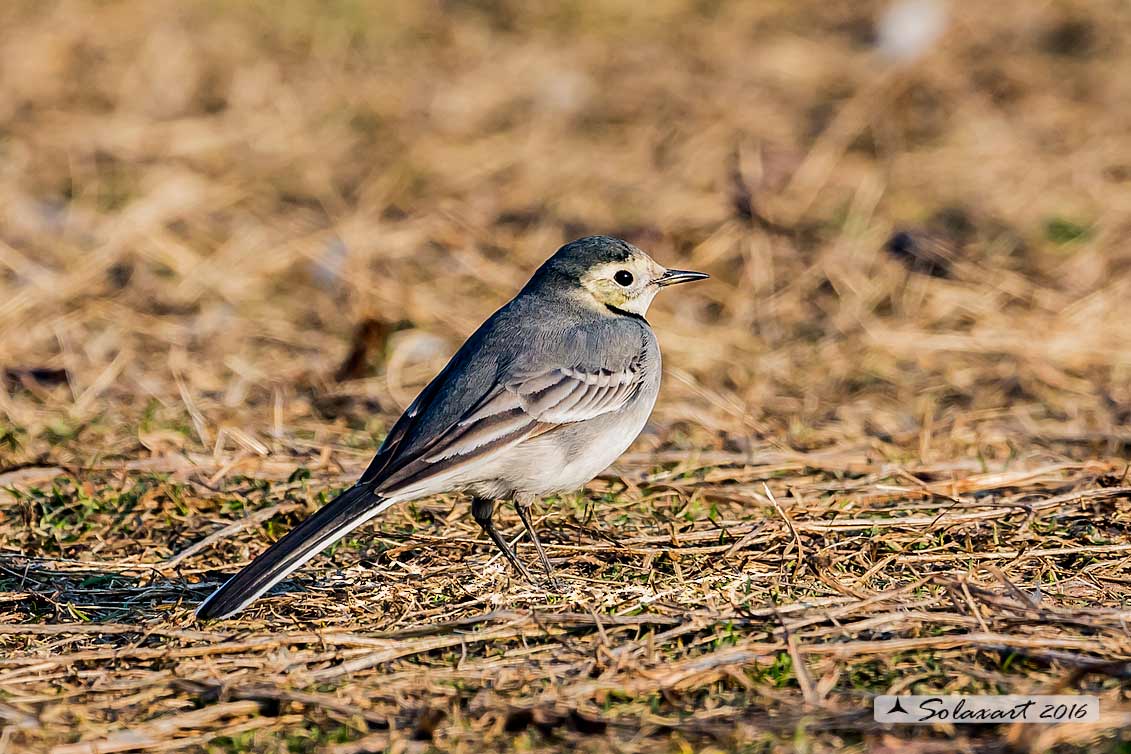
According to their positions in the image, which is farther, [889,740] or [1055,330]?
[1055,330]

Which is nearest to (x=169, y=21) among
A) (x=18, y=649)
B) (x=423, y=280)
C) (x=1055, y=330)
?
(x=423, y=280)

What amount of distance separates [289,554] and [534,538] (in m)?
0.98

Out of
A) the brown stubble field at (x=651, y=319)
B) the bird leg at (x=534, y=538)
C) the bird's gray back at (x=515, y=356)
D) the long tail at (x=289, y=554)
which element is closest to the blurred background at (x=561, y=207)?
the brown stubble field at (x=651, y=319)

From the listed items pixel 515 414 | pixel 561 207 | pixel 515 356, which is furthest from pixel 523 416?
pixel 561 207

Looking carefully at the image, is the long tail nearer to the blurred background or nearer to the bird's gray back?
the bird's gray back

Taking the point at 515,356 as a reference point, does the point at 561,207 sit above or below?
below

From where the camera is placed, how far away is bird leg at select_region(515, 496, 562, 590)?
14.8ft

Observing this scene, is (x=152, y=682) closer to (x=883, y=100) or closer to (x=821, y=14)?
(x=883, y=100)

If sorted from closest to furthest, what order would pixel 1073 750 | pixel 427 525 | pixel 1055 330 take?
pixel 1073 750, pixel 427 525, pixel 1055 330

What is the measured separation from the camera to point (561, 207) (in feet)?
31.0

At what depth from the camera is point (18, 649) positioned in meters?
4.09

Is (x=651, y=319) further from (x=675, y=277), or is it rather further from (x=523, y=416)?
(x=523, y=416)

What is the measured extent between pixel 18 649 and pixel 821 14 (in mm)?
10125

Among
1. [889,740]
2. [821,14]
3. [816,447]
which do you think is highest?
[821,14]
